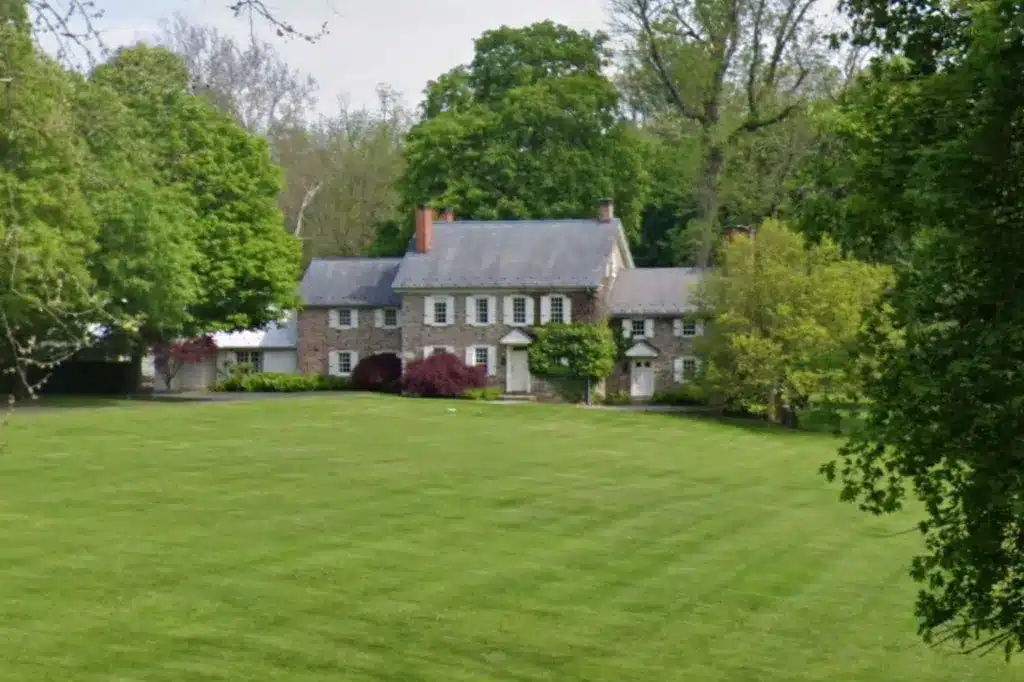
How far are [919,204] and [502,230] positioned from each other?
42879 millimetres

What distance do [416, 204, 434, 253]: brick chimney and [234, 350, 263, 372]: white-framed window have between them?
329 inches

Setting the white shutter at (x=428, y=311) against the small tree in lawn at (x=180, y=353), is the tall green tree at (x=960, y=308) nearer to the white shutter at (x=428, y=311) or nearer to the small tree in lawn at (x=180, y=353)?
the small tree in lawn at (x=180, y=353)

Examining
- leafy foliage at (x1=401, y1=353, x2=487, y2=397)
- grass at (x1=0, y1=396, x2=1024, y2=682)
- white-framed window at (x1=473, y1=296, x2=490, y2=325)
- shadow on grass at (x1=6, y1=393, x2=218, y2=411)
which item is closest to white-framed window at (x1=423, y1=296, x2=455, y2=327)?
white-framed window at (x1=473, y1=296, x2=490, y2=325)

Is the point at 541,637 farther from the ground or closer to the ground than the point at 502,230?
closer to the ground

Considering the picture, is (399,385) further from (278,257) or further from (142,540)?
(142,540)

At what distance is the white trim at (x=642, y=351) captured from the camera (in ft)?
164

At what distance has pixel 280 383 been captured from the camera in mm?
50500

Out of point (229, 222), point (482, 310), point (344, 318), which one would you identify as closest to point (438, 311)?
point (482, 310)

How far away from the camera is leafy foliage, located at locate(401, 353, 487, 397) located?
47.0 metres

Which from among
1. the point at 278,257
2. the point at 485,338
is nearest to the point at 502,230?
the point at 485,338

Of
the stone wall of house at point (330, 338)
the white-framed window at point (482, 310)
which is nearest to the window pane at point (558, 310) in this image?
the white-framed window at point (482, 310)

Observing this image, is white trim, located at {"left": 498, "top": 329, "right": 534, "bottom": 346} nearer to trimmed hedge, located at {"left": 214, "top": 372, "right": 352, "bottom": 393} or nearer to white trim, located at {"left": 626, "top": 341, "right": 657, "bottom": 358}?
white trim, located at {"left": 626, "top": 341, "right": 657, "bottom": 358}

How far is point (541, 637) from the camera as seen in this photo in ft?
50.3

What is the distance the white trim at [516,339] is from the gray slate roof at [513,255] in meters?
1.71
